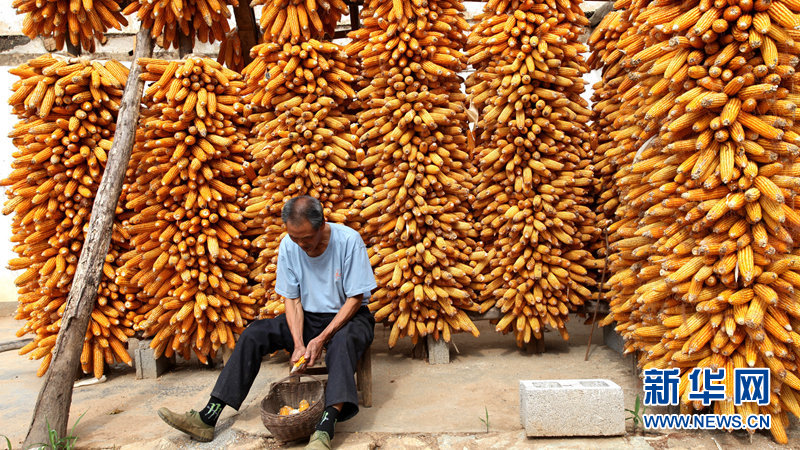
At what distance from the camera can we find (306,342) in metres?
3.69

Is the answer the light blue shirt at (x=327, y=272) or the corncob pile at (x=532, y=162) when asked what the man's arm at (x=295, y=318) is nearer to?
the light blue shirt at (x=327, y=272)

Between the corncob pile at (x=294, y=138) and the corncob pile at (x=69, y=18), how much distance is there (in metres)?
1.41

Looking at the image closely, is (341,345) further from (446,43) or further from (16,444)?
(446,43)

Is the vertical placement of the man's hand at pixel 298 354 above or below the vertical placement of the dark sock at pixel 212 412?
above

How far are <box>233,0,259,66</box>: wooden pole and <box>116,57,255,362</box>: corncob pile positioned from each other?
102 cm

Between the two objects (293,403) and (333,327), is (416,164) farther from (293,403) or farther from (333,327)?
(293,403)

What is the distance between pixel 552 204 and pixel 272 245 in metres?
2.35

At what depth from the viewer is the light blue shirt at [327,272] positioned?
361 centimetres

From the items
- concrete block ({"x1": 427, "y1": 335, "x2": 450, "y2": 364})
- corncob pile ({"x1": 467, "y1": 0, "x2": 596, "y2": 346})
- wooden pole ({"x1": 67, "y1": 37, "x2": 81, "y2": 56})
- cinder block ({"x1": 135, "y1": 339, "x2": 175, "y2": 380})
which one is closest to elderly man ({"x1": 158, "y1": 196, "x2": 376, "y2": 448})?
concrete block ({"x1": 427, "y1": 335, "x2": 450, "y2": 364})

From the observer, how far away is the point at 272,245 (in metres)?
4.55

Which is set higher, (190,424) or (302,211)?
(302,211)

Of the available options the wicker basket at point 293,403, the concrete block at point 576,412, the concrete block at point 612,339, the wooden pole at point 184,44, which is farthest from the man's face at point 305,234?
the concrete block at point 612,339

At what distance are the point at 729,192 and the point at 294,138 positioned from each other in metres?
3.07

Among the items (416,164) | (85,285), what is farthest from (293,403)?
(416,164)
